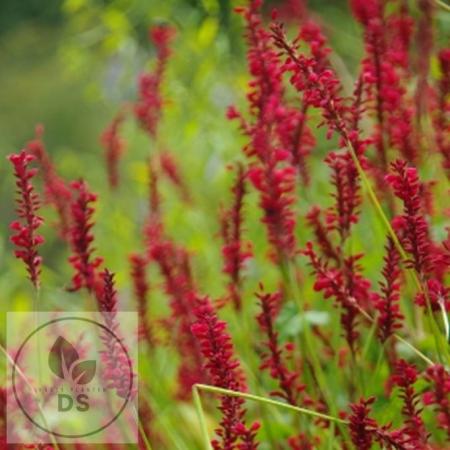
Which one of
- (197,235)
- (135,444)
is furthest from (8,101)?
(135,444)

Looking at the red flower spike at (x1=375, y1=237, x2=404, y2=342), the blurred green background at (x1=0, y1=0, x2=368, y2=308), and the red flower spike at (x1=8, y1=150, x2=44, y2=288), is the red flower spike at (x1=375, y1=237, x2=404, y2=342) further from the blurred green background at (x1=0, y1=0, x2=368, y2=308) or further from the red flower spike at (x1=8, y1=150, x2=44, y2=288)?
the blurred green background at (x1=0, y1=0, x2=368, y2=308)

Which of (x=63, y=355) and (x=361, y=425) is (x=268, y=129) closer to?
(x=63, y=355)

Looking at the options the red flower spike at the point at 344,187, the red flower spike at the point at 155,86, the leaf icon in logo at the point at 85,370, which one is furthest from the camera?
the red flower spike at the point at 155,86

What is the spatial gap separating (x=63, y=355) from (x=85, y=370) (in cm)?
13

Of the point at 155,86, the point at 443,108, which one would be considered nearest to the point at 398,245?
the point at 443,108

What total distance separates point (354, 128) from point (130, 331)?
71cm

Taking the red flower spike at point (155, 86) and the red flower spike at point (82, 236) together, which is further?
the red flower spike at point (155, 86)

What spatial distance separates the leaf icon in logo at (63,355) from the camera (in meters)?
1.77

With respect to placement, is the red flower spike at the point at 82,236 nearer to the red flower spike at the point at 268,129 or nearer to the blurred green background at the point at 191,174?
the blurred green background at the point at 191,174

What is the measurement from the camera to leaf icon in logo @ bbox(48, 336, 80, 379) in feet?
5.79

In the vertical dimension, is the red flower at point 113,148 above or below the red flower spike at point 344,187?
above

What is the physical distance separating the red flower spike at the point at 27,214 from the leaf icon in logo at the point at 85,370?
43 centimetres

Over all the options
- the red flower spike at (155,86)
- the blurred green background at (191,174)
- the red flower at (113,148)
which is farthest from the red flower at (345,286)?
the red flower at (113,148)

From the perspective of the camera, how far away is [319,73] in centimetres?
143
